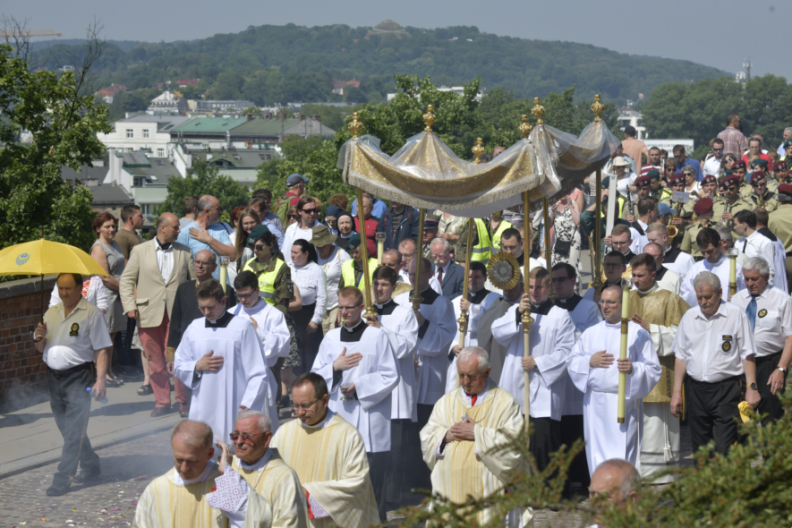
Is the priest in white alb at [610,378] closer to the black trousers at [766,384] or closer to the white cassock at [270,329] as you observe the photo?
the black trousers at [766,384]

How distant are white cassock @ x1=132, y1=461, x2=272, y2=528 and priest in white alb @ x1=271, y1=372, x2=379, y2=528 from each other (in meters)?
0.83

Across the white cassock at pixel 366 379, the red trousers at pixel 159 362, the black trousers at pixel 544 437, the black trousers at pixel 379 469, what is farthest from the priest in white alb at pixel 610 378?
the red trousers at pixel 159 362

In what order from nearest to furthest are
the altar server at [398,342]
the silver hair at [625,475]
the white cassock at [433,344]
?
1. the silver hair at [625,475]
2. the altar server at [398,342]
3. the white cassock at [433,344]

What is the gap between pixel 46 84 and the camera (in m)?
12.4

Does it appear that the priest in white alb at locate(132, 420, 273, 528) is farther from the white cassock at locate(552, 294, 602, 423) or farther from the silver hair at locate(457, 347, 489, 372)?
the white cassock at locate(552, 294, 602, 423)

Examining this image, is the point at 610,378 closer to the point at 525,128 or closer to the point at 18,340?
the point at 525,128

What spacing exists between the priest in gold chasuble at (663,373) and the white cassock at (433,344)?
161 cm

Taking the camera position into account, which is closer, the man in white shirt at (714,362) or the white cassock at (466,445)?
the white cassock at (466,445)

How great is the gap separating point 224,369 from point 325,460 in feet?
6.30

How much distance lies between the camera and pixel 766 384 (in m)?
7.53

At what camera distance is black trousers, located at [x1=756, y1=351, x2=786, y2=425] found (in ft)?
24.4

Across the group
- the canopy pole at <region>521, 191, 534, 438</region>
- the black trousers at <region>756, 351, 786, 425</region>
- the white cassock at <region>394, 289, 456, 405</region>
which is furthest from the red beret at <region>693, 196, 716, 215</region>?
the canopy pole at <region>521, 191, 534, 438</region>

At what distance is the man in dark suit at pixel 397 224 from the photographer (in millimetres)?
11445

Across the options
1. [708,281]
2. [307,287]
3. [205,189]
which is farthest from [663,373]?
[205,189]
